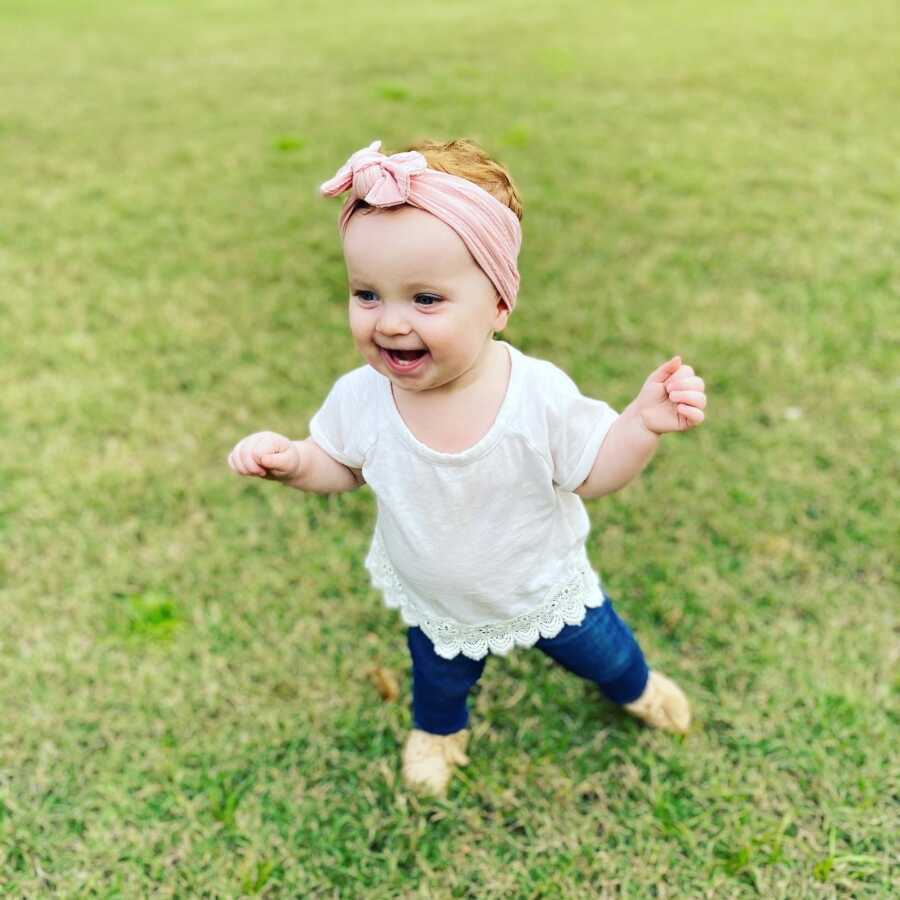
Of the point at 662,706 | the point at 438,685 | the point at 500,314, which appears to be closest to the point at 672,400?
the point at 500,314

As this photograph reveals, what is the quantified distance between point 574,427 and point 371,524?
135cm

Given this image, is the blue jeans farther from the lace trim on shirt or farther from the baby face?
the baby face

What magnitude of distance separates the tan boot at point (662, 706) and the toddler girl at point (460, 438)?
0.12 meters

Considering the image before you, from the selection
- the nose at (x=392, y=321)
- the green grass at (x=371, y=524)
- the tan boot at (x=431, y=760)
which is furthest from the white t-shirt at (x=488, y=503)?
the green grass at (x=371, y=524)

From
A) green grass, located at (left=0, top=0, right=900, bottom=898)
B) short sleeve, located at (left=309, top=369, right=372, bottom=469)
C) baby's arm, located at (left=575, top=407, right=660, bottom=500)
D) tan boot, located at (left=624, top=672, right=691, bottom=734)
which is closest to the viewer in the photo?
baby's arm, located at (left=575, top=407, right=660, bottom=500)

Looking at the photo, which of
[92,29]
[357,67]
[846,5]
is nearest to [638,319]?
[357,67]

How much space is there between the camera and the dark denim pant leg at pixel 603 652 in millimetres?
1938

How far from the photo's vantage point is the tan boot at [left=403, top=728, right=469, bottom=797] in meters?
2.16

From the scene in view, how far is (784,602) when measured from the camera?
257 cm

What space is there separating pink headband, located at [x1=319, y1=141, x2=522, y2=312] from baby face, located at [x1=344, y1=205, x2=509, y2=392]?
0.7 inches

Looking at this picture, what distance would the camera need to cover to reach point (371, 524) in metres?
2.90

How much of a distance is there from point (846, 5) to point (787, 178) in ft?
15.7

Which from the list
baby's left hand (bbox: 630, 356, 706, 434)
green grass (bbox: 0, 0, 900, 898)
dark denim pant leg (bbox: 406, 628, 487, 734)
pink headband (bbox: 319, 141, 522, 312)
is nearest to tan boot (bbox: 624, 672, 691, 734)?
green grass (bbox: 0, 0, 900, 898)

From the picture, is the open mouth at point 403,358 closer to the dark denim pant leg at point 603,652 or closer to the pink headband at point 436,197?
the pink headband at point 436,197
